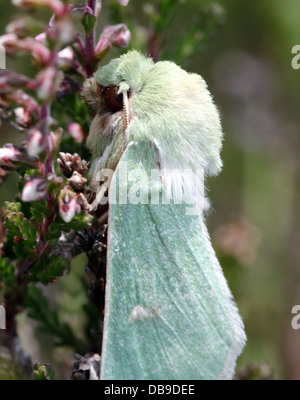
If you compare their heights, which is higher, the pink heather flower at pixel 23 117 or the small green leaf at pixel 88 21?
the small green leaf at pixel 88 21

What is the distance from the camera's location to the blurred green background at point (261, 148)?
3736mm

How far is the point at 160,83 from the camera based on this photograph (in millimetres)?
2352

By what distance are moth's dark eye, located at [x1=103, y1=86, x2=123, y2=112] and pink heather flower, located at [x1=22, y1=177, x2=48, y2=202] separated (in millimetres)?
670

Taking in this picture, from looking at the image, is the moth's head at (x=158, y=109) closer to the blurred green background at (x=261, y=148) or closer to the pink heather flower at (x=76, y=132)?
the pink heather flower at (x=76, y=132)

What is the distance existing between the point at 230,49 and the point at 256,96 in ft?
2.11

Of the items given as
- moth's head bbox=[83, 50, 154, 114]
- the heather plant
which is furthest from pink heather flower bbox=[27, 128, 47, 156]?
moth's head bbox=[83, 50, 154, 114]

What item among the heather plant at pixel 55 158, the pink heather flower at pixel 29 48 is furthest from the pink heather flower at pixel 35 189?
the pink heather flower at pixel 29 48

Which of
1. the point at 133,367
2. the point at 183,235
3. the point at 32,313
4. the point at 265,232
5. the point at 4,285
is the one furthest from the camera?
the point at 265,232

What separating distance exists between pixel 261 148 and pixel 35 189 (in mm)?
3003

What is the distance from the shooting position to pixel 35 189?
6.36ft

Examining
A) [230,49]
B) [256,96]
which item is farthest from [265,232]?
[230,49]

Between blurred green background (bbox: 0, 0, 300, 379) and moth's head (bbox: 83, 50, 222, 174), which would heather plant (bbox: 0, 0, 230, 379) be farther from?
blurred green background (bbox: 0, 0, 300, 379)

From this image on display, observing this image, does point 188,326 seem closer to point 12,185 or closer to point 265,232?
point 12,185

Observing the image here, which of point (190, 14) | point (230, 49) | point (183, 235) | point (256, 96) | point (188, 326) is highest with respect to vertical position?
point (190, 14)
